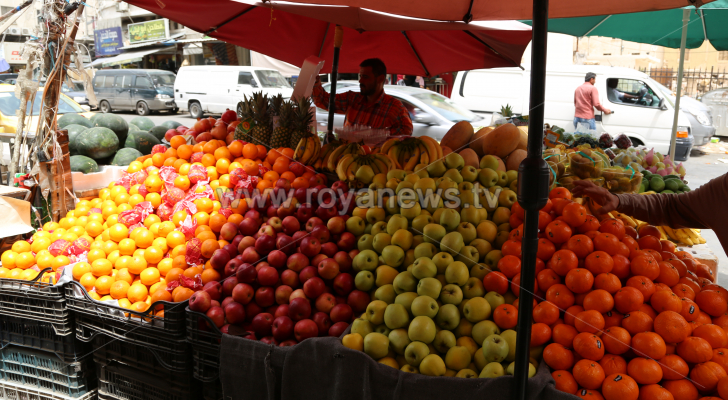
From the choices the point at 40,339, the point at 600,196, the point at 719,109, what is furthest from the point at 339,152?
the point at 719,109

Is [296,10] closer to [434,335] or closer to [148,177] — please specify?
[148,177]

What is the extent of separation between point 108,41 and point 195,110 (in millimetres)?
16144

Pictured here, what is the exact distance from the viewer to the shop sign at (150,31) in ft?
81.0

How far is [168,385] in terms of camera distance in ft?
7.73

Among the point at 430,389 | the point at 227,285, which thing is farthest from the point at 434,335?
the point at 227,285

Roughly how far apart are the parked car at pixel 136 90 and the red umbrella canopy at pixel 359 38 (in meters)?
15.8

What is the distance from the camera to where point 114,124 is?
4.91 meters

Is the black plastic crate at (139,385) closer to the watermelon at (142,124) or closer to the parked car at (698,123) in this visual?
the watermelon at (142,124)

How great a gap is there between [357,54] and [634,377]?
14.3 feet

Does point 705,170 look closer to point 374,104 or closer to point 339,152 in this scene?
point 374,104

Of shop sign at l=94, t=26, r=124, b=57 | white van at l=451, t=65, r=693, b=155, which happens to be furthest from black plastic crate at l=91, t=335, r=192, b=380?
shop sign at l=94, t=26, r=124, b=57

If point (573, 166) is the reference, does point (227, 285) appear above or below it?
below

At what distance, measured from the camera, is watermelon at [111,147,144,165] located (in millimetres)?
4445

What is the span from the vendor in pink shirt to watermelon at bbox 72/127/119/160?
857cm
